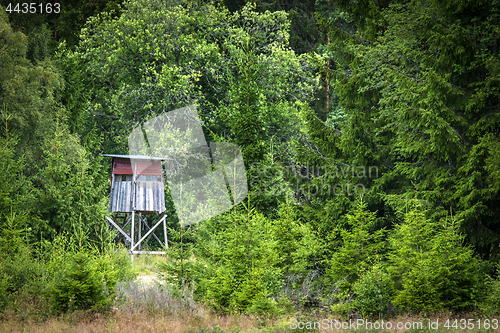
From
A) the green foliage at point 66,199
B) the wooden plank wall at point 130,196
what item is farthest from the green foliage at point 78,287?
the wooden plank wall at point 130,196

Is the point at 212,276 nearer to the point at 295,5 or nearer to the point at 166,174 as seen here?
the point at 166,174

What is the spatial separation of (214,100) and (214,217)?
14.4 metres

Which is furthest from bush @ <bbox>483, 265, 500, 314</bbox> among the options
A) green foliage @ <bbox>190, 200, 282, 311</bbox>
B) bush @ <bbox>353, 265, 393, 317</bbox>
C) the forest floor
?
green foliage @ <bbox>190, 200, 282, 311</bbox>

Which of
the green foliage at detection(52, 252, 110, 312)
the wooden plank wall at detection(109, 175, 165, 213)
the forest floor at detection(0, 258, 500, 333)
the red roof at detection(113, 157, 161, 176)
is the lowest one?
the forest floor at detection(0, 258, 500, 333)

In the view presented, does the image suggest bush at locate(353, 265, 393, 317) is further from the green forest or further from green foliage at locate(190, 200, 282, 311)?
green foliage at locate(190, 200, 282, 311)

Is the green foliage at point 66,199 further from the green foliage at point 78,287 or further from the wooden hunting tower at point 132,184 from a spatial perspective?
the wooden hunting tower at point 132,184

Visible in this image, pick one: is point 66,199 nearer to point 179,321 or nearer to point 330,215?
point 179,321

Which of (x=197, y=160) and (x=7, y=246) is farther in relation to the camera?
(x=197, y=160)

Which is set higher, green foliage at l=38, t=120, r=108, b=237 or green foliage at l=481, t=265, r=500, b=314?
green foliage at l=38, t=120, r=108, b=237

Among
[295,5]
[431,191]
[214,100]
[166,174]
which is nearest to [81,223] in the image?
[431,191]

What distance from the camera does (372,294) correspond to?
394 inches

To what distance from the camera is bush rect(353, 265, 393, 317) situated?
32.6ft

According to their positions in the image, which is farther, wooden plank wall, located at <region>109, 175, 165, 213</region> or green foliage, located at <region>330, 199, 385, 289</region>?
wooden plank wall, located at <region>109, 175, 165, 213</region>

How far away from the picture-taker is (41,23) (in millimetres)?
20750
